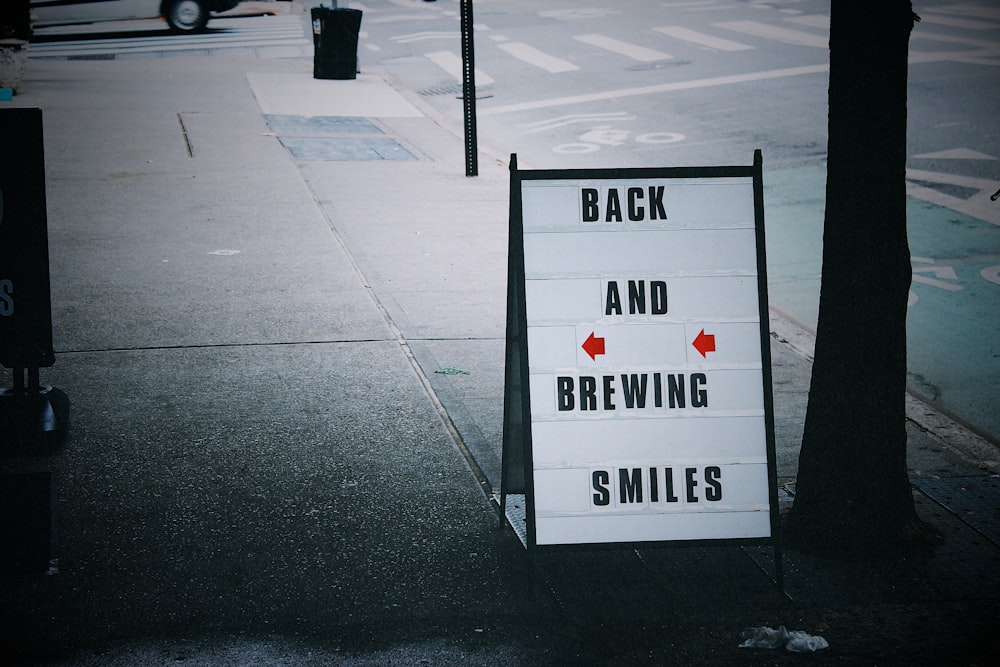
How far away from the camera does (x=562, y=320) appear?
4148 millimetres

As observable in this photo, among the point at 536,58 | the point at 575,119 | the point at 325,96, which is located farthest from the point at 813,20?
the point at 325,96

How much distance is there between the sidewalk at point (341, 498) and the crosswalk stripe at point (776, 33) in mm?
15311

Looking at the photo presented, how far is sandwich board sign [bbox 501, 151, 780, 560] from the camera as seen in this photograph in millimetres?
4129

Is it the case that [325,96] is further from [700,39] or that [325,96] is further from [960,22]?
[960,22]

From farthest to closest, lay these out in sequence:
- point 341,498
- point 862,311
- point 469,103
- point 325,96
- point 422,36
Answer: point 422,36 → point 325,96 → point 469,103 → point 341,498 → point 862,311

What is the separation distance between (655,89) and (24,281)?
49.5 feet

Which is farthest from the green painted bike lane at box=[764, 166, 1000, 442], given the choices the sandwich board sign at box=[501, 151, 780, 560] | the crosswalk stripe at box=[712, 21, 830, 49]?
the crosswalk stripe at box=[712, 21, 830, 49]

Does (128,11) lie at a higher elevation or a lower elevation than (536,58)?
higher

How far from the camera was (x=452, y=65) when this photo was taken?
22.9m

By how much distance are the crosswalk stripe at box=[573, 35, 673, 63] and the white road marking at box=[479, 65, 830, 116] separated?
2.84 metres

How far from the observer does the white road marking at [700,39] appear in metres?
22.9

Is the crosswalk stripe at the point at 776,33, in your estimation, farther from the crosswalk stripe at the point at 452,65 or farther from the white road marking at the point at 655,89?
the crosswalk stripe at the point at 452,65

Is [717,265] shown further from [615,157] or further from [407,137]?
[407,137]

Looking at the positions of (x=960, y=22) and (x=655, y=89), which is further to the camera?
(x=960, y=22)
